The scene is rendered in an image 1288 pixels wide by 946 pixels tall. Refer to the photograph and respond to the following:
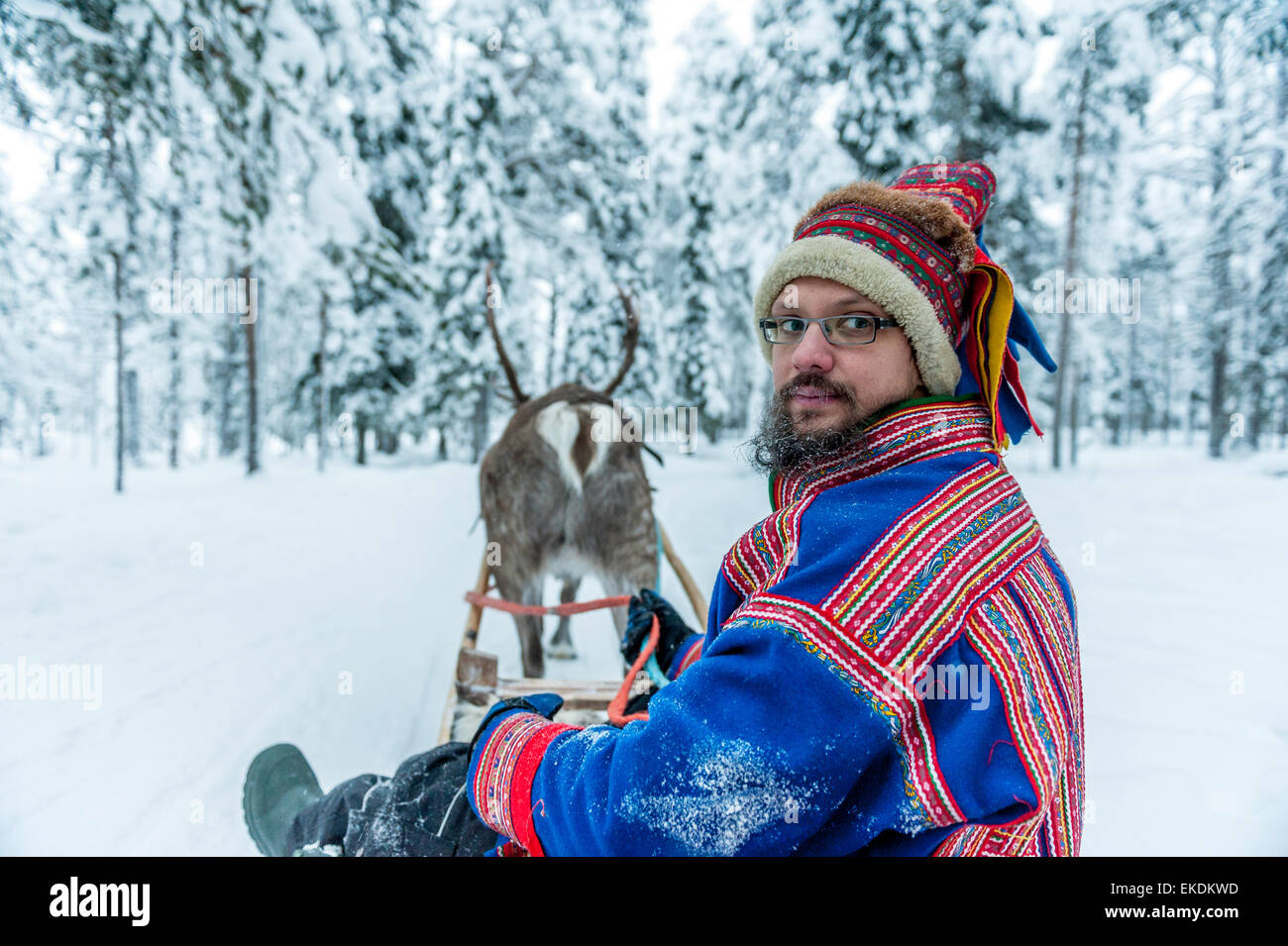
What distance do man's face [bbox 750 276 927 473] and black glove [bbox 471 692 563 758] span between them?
0.87m

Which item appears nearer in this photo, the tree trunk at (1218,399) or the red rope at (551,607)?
the red rope at (551,607)

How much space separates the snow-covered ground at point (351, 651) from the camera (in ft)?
9.41

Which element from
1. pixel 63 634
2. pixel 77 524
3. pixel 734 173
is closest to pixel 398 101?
pixel 734 173

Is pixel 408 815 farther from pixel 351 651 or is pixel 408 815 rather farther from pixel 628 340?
pixel 351 651

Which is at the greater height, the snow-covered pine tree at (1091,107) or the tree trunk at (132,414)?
the snow-covered pine tree at (1091,107)

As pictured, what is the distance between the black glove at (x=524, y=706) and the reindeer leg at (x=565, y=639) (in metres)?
3.43

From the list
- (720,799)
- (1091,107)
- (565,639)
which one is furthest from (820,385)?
(1091,107)

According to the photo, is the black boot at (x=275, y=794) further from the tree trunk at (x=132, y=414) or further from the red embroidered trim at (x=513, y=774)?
the tree trunk at (x=132, y=414)

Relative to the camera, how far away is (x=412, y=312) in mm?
15922

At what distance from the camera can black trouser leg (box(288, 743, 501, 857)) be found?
5.08ft

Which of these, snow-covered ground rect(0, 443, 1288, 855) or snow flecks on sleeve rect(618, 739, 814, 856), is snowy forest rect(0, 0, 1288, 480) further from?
snow flecks on sleeve rect(618, 739, 814, 856)

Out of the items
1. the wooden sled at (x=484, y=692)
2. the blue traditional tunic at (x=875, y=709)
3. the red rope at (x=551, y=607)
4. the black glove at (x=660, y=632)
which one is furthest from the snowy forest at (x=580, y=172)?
the blue traditional tunic at (x=875, y=709)
